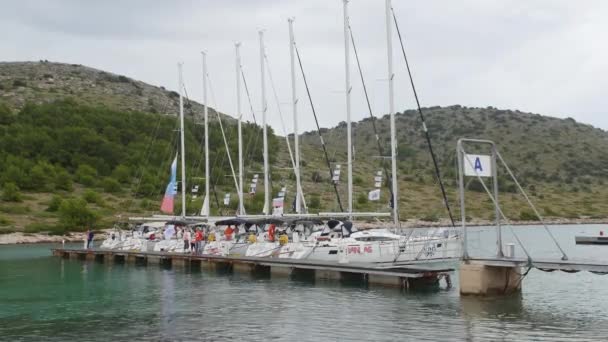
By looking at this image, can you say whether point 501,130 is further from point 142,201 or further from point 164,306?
point 164,306

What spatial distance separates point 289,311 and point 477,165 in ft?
29.3

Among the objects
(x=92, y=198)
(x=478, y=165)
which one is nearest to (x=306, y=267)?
(x=478, y=165)

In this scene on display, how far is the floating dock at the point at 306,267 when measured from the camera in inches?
1193

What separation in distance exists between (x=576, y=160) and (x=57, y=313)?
145m

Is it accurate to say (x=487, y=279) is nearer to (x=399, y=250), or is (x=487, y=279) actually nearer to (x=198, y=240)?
(x=399, y=250)

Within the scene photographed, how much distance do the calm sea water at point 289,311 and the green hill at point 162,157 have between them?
22915 millimetres

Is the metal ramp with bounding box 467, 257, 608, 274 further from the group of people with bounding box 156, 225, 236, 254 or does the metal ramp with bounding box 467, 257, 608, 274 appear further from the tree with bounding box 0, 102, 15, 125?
the tree with bounding box 0, 102, 15, 125

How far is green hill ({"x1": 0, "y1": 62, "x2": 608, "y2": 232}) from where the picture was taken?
3637 inches

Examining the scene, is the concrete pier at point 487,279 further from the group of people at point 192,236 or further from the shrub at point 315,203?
the shrub at point 315,203

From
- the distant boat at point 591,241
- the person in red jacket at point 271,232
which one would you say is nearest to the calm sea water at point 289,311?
the person in red jacket at point 271,232

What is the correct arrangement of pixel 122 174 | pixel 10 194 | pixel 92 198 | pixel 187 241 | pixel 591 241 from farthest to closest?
pixel 122 174
pixel 92 198
pixel 10 194
pixel 591 241
pixel 187 241

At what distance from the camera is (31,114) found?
389ft

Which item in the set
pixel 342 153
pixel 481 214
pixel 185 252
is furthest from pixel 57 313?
pixel 342 153

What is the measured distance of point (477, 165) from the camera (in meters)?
26.1
